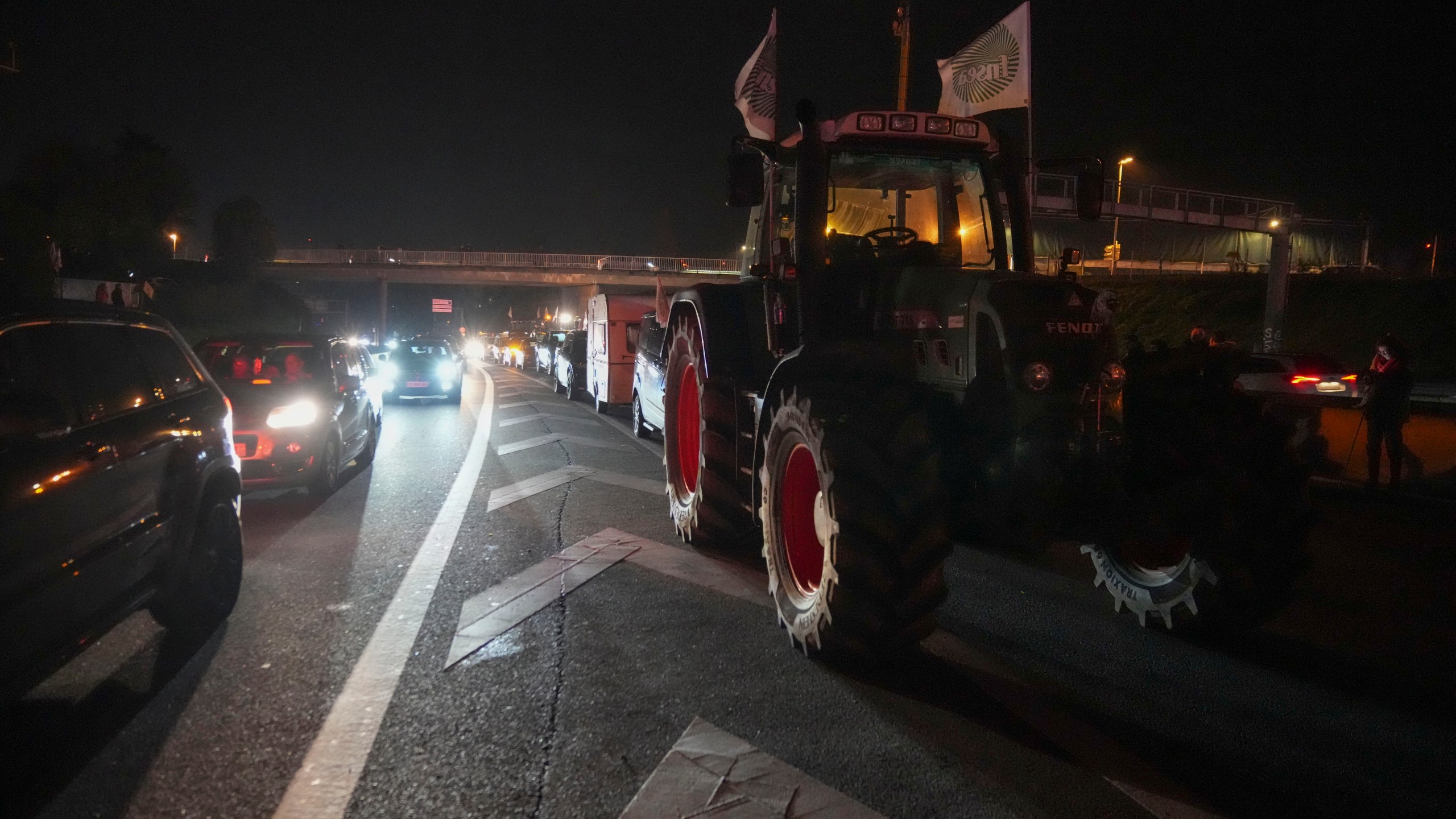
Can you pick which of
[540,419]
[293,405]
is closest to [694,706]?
[293,405]

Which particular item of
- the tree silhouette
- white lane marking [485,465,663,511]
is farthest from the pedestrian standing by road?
the tree silhouette

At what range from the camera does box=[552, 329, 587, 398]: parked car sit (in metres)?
21.9

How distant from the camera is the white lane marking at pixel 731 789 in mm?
3336

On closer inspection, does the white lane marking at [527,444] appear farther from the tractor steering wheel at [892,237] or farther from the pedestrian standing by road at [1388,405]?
the pedestrian standing by road at [1388,405]

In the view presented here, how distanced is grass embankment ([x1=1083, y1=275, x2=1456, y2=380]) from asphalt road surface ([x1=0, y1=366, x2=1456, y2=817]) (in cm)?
3129

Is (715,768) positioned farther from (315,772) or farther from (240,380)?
(240,380)

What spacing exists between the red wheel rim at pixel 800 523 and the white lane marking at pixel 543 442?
26.1 ft

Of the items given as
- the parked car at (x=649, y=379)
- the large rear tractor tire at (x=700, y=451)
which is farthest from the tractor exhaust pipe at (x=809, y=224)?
the parked car at (x=649, y=379)

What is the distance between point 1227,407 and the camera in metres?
4.77

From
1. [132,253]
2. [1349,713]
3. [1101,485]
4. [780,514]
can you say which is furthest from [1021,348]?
[132,253]

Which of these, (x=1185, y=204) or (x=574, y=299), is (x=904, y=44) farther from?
(x=574, y=299)

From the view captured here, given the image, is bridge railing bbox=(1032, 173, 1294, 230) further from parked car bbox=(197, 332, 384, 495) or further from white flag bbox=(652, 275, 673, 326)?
parked car bbox=(197, 332, 384, 495)

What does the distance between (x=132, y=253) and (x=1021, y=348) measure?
8124cm

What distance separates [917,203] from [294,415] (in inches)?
246
